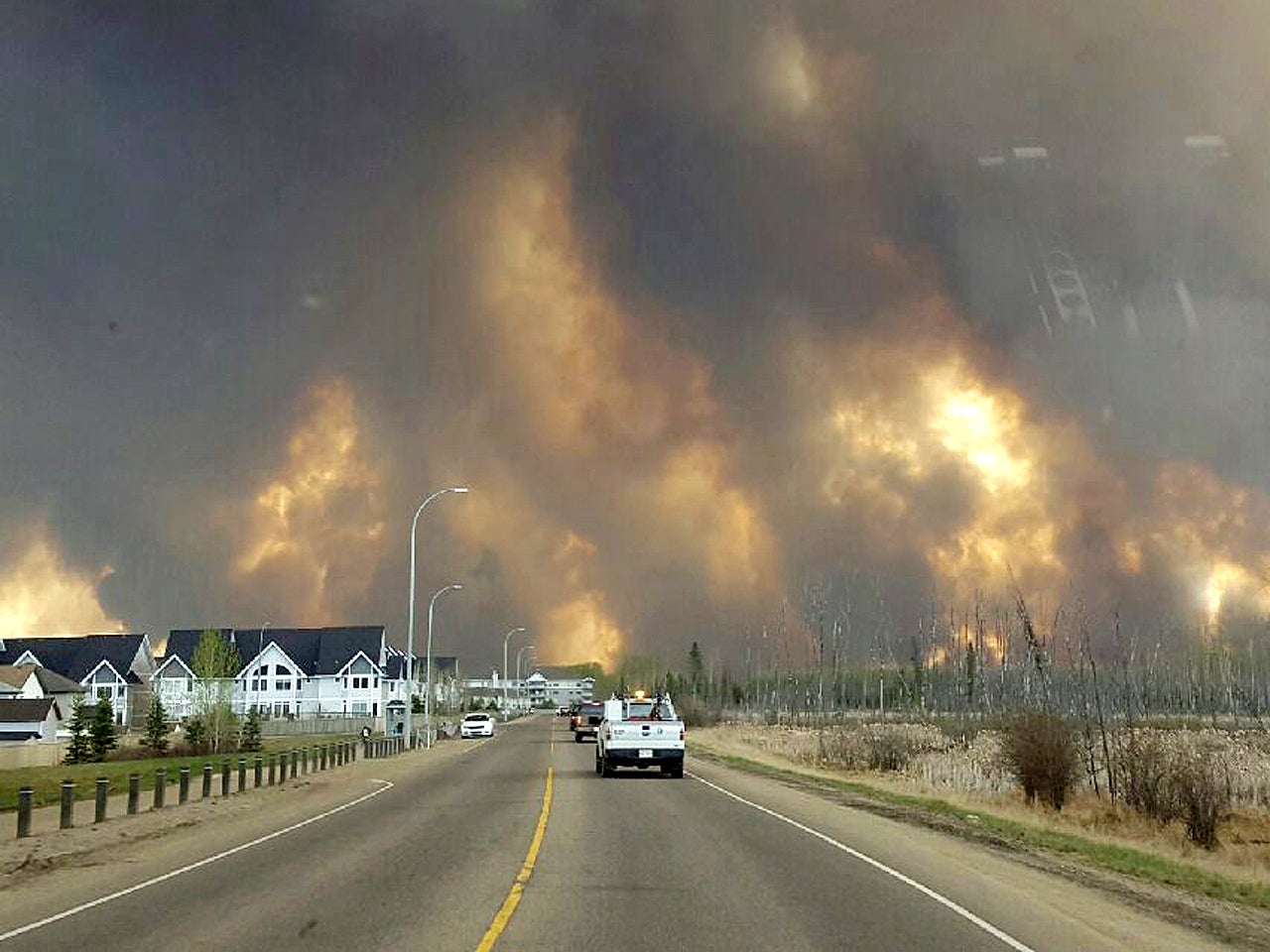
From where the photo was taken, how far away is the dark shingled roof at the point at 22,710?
86125 millimetres

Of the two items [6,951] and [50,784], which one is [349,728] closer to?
[50,784]

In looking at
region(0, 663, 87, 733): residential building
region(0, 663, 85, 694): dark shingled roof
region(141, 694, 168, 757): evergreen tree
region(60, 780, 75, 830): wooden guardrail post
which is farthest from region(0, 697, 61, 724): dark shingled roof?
region(60, 780, 75, 830): wooden guardrail post

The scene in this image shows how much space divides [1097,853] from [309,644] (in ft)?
409

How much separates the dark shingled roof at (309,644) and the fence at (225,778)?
75460mm

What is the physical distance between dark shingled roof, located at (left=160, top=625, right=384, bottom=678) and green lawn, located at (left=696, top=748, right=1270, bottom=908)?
108702 millimetres

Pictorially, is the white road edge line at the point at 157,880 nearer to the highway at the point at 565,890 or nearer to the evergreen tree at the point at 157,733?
the highway at the point at 565,890

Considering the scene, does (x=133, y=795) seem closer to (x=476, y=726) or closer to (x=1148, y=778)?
(x=1148, y=778)

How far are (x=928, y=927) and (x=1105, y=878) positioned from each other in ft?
19.7

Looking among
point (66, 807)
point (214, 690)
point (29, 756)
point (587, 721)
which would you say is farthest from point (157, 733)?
point (66, 807)

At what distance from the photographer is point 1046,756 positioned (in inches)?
1140

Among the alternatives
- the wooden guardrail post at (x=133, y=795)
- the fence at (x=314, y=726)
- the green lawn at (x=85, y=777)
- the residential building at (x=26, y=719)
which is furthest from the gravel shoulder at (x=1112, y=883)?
the residential building at (x=26, y=719)

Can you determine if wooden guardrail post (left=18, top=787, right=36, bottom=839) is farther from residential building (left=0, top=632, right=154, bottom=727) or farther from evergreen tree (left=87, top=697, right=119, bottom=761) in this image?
residential building (left=0, top=632, right=154, bottom=727)

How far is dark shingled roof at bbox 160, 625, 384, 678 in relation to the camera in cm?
13175

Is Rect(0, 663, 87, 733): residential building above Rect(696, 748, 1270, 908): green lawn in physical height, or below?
above
